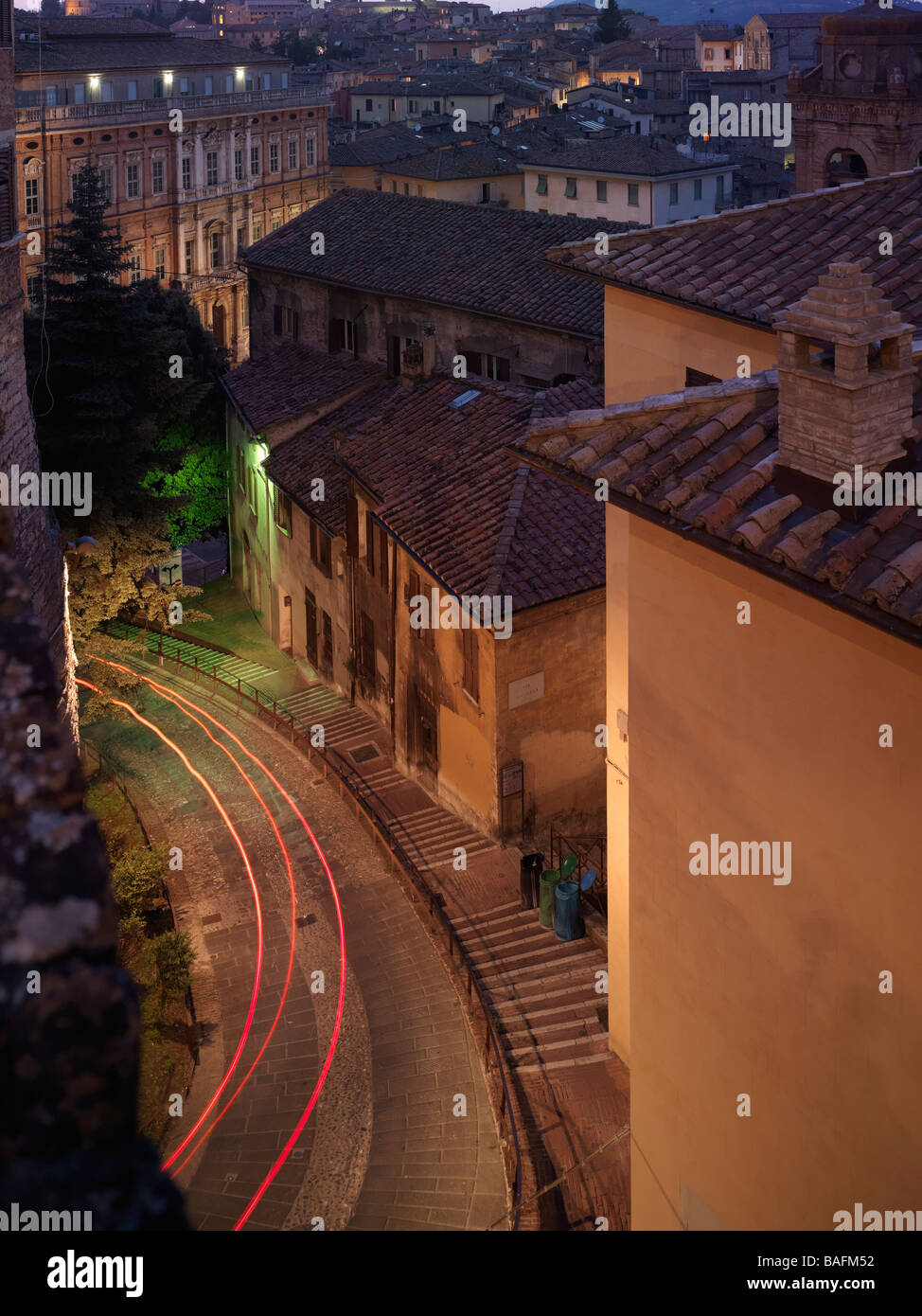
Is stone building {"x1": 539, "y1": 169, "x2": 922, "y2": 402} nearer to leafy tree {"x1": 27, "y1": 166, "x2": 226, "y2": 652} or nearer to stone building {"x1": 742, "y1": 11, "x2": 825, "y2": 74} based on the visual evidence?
leafy tree {"x1": 27, "y1": 166, "x2": 226, "y2": 652}

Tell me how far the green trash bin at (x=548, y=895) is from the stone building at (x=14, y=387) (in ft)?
25.6

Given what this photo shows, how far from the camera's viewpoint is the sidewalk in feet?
55.0

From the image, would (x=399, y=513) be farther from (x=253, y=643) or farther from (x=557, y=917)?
(x=253, y=643)

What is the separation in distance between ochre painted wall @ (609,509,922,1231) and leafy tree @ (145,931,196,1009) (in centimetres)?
1016

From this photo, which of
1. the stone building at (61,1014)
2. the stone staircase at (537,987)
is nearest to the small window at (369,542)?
the stone staircase at (537,987)

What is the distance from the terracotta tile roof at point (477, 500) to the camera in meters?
23.2

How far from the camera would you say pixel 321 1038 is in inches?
809

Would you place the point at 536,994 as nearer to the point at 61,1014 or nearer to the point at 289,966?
the point at 289,966

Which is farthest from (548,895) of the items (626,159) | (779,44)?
(779,44)

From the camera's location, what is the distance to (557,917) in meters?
21.4

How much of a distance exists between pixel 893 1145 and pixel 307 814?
1848cm

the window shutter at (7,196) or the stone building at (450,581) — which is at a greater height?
the window shutter at (7,196)

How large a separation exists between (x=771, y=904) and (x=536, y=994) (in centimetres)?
1075

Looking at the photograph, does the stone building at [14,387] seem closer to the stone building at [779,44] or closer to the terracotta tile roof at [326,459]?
the terracotta tile roof at [326,459]
